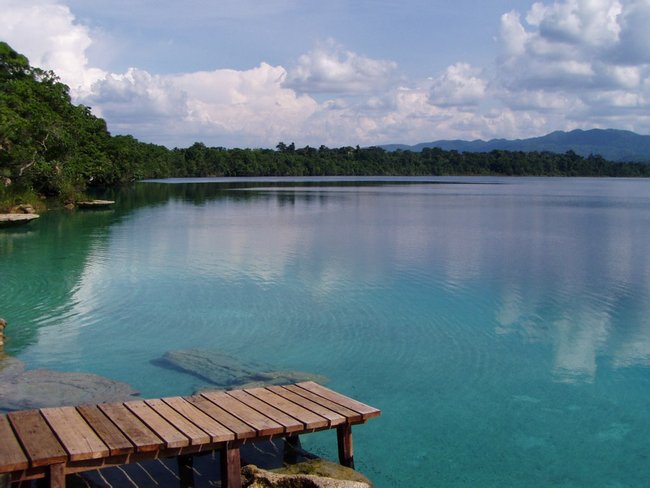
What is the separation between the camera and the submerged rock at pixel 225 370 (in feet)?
30.5

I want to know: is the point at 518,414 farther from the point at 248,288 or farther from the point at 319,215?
the point at 319,215

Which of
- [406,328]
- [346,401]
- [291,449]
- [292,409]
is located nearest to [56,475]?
[292,409]

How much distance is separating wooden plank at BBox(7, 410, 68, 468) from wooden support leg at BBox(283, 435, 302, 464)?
239cm

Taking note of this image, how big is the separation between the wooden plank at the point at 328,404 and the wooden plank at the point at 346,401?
54 mm

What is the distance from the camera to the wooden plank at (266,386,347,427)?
6.36 m

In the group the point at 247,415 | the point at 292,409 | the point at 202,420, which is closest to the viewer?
the point at 202,420

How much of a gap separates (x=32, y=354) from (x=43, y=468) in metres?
5.95

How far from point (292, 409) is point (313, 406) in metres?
0.24

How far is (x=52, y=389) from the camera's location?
29.1ft

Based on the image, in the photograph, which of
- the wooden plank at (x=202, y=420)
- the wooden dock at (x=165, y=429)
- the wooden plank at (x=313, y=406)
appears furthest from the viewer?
the wooden plank at (x=313, y=406)

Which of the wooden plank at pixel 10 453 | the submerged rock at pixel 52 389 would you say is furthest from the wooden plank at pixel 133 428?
the submerged rock at pixel 52 389

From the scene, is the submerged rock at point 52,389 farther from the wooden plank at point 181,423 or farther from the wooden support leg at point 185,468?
the wooden support leg at point 185,468

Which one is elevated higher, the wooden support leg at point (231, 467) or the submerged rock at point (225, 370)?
the wooden support leg at point (231, 467)

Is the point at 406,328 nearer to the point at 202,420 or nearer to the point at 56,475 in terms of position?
the point at 202,420
